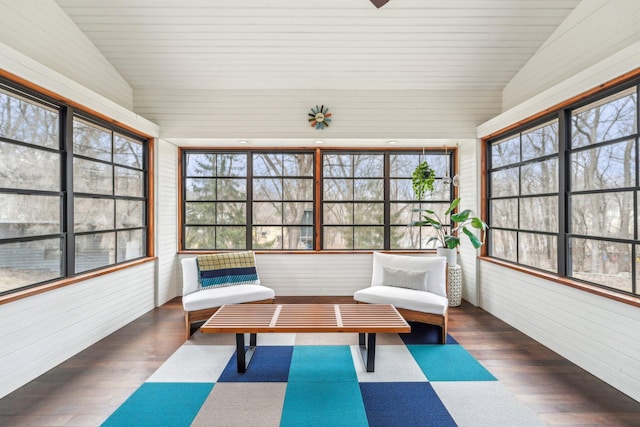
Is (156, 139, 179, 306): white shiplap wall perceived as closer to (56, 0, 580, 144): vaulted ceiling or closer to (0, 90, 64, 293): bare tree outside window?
(56, 0, 580, 144): vaulted ceiling

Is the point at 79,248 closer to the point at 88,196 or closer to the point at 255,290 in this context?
the point at 88,196

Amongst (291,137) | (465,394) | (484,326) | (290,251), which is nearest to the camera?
(465,394)

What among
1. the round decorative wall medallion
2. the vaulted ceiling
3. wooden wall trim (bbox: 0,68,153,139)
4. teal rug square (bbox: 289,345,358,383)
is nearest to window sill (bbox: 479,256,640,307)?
teal rug square (bbox: 289,345,358,383)

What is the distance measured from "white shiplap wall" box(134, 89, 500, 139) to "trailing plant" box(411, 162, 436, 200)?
0.56m

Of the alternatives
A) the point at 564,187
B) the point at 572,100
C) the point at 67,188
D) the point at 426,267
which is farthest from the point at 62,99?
the point at 564,187

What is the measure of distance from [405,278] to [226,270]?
226 cm

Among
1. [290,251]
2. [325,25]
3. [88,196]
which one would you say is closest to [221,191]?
[290,251]

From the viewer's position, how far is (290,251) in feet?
15.7

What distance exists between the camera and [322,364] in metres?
2.66

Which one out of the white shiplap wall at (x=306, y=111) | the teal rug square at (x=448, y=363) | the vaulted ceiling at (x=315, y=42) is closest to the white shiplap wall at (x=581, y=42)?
the vaulted ceiling at (x=315, y=42)

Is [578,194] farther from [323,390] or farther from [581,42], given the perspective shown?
[323,390]

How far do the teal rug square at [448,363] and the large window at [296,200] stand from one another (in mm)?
2085

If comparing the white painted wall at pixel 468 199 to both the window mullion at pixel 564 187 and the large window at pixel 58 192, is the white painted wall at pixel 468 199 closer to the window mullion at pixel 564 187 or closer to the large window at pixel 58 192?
the window mullion at pixel 564 187

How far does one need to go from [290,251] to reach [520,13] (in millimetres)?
4018
